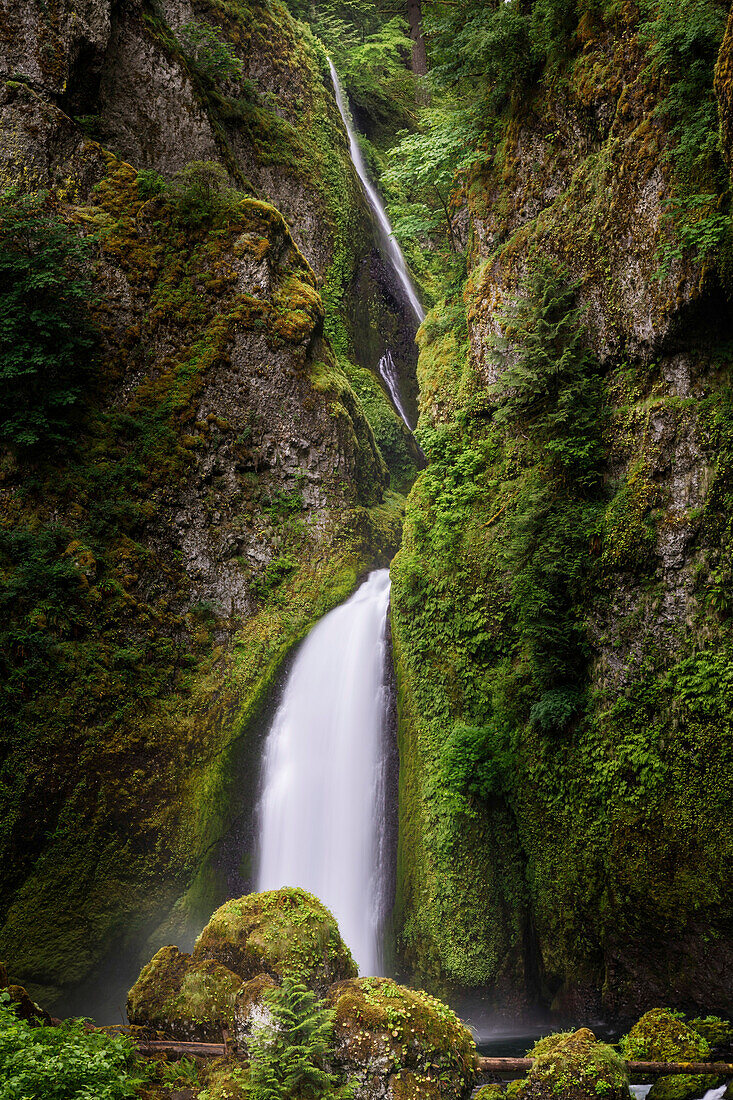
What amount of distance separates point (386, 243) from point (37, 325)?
12202 mm

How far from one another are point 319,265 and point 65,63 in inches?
276

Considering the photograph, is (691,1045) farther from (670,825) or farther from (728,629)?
(728,629)

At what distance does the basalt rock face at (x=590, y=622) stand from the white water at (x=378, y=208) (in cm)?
949

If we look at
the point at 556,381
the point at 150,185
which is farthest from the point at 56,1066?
the point at 150,185

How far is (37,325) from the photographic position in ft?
33.0

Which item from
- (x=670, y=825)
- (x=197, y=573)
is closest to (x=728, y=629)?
(x=670, y=825)

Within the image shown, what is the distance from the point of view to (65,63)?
11.6 metres

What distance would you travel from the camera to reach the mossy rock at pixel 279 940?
5.81m

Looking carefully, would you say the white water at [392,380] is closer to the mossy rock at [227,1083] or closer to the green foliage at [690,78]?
the green foliage at [690,78]

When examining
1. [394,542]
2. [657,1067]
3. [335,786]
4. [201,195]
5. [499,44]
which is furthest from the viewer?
[394,542]

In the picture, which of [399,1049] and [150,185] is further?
[150,185]

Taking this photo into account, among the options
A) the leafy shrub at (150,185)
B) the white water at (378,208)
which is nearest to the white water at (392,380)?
the white water at (378,208)

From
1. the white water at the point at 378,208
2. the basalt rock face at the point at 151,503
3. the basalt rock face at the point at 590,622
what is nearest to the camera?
the basalt rock face at the point at 590,622

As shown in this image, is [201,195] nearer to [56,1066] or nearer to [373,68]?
[56,1066]
